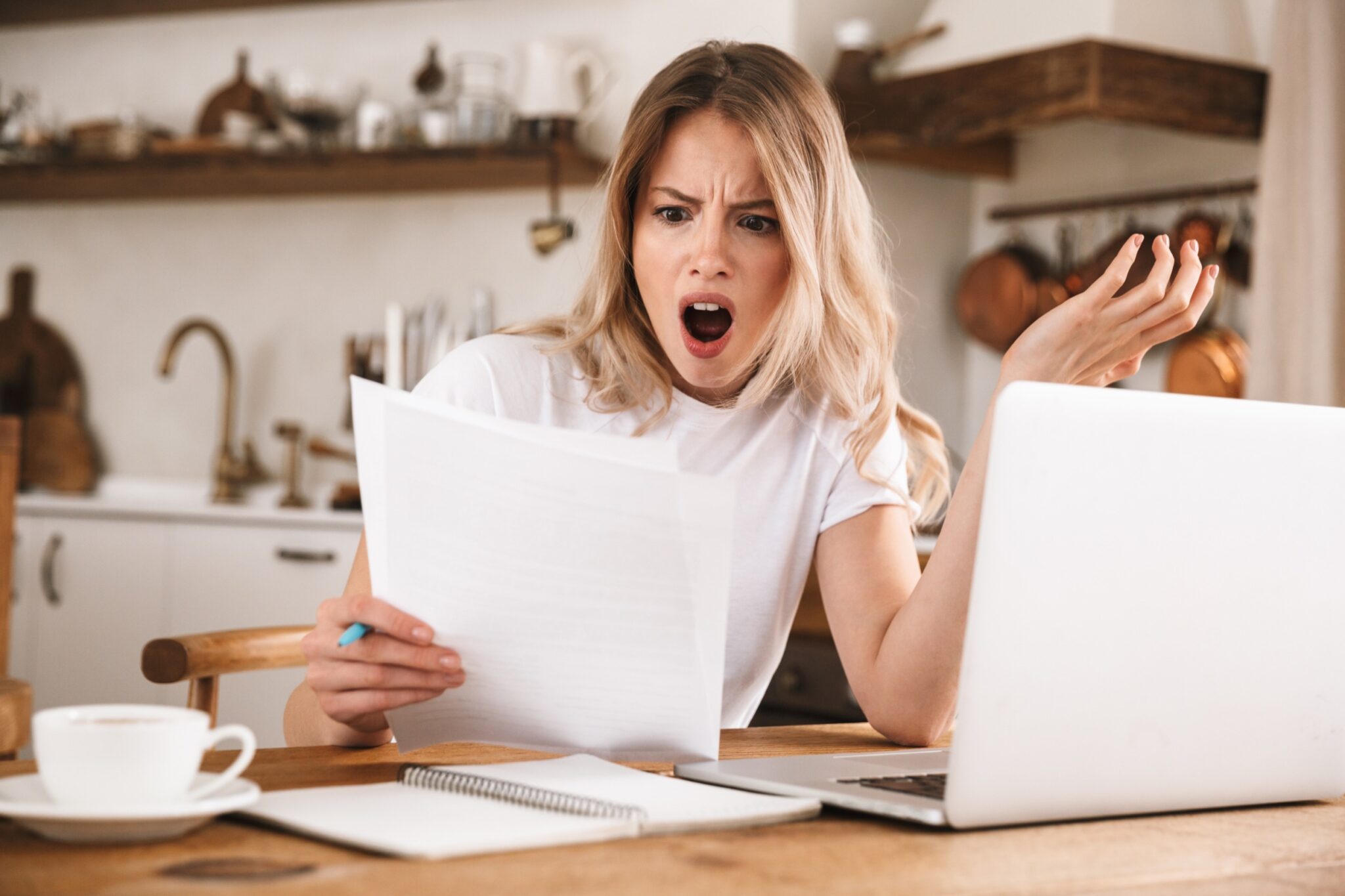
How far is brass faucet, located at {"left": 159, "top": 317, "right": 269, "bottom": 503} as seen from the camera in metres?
3.50

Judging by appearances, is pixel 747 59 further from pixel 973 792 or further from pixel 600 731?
pixel 973 792

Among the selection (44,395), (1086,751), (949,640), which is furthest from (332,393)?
(1086,751)

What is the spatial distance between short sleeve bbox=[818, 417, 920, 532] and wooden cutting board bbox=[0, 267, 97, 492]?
2953mm

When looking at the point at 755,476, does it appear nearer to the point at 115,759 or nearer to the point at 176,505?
the point at 115,759

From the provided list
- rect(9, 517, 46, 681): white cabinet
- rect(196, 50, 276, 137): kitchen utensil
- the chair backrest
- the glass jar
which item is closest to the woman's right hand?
the chair backrest

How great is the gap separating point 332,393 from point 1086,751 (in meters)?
3.08

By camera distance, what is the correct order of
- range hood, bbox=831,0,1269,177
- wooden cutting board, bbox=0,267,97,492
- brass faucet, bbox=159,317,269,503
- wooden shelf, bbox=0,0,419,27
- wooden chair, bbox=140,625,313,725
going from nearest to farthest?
wooden chair, bbox=140,625,313,725 < range hood, bbox=831,0,1269,177 < brass faucet, bbox=159,317,269,503 < wooden shelf, bbox=0,0,419,27 < wooden cutting board, bbox=0,267,97,492

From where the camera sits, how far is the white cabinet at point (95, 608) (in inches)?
128

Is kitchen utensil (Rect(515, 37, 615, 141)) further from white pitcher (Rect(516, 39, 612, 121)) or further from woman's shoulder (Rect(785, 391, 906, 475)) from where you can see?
woman's shoulder (Rect(785, 391, 906, 475))

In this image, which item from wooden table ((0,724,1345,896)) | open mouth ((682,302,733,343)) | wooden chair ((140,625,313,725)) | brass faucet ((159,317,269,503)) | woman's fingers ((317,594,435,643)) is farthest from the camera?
brass faucet ((159,317,269,503))

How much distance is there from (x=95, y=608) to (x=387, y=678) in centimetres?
270

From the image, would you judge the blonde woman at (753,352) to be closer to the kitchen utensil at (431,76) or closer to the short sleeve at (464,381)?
the short sleeve at (464,381)

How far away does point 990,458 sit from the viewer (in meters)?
0.77

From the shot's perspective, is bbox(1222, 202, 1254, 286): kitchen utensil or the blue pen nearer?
the blue pen
